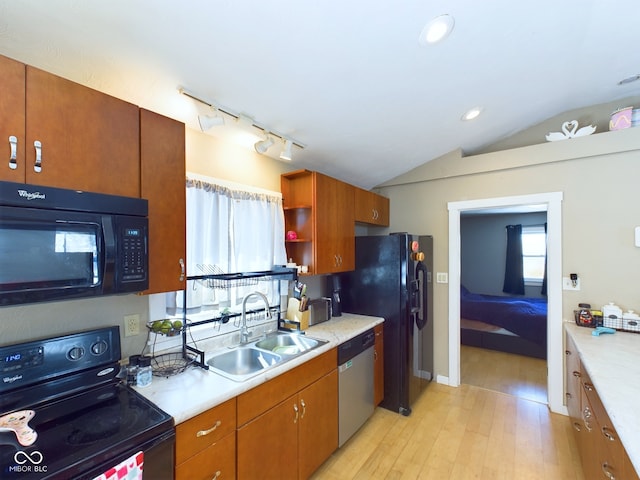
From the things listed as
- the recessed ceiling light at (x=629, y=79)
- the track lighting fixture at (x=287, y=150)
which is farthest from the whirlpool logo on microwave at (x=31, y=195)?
the recessed ceiling light at (x=629, y=79)

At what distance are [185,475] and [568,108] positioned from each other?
161 inches

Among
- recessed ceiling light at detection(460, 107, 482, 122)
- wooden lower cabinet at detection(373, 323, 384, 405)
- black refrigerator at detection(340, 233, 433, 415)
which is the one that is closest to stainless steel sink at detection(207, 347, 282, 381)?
wooden lower cabinet at detection(373, 323, 384, 405)

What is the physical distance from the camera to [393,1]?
1.38 metres

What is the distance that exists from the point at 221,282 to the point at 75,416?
39.1 inches

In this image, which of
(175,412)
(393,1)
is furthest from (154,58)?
(175,412)

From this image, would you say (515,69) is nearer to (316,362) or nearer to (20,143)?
(316,362)

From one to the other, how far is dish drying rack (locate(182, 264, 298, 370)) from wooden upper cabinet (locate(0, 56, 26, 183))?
34.5 inches

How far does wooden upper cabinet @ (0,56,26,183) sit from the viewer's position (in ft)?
3.19

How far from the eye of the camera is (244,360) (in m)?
2.03

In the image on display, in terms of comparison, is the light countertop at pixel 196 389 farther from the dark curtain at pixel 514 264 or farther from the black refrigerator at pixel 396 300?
the dark curtain at pixel 514 264

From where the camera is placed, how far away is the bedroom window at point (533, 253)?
212 inches

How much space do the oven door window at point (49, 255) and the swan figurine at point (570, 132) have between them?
12.0 ft

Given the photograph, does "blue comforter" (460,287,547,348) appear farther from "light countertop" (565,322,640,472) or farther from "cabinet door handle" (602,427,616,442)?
"cabinet door handle" (602,427,616,442)

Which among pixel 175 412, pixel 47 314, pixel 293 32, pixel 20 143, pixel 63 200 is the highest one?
pixel 293 32
